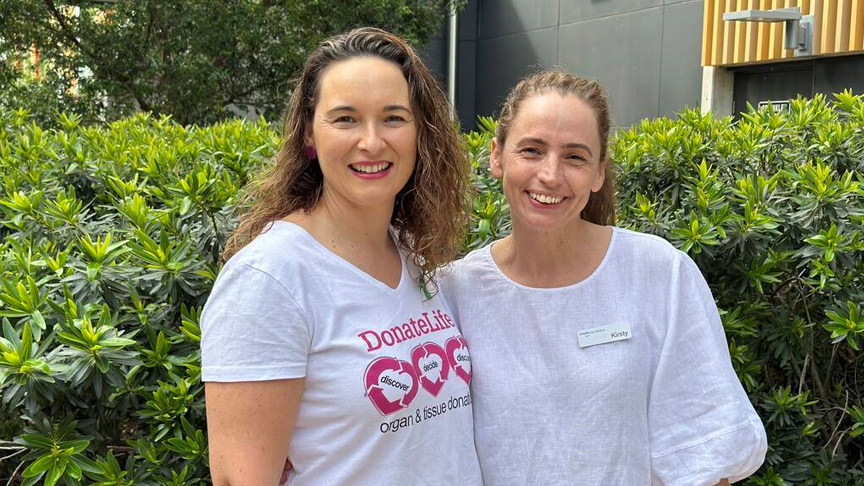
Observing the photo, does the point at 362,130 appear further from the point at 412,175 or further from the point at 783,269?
the point at 783,269

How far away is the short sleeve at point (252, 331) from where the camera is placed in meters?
1.79

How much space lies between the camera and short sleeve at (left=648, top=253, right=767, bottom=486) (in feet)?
7.28

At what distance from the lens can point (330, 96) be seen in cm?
208

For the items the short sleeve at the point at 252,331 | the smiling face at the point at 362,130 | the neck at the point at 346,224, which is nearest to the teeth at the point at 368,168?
the smiling face at the point at 362,130

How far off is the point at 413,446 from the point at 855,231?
193cm

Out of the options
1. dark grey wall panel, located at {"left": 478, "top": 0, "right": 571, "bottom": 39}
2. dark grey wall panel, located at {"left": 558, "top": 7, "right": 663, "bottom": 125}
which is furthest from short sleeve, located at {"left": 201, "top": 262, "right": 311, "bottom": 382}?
dark grey wall panel, located at {"left": 478, "top": 0, "right": 571, "bottom": 39}

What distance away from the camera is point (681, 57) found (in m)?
15.6

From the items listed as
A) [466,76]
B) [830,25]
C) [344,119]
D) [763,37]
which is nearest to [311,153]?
[344,119]

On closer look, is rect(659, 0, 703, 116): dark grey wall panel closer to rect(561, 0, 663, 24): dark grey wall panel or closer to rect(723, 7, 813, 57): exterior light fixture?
rect(561, 0, 663, 24): dark grey wall panel

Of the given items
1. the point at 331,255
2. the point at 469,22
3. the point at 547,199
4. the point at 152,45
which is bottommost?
the point at 331,255

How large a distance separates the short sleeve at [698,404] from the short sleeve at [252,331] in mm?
948

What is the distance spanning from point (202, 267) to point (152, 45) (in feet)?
31.3

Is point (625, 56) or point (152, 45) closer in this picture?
point (152, 45)

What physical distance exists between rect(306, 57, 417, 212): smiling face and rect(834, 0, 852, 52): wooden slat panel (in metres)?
11.8
